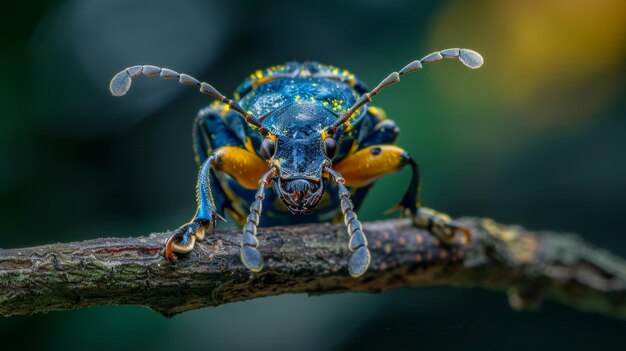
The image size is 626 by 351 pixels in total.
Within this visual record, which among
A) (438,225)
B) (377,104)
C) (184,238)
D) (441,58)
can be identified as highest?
(377,104)

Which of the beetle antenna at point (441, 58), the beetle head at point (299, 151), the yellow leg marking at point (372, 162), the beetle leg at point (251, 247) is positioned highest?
the beetle antenna at point (441, 58)

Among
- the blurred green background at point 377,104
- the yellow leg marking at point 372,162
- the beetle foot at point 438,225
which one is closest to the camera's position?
the yellow leg marking at point 372,162

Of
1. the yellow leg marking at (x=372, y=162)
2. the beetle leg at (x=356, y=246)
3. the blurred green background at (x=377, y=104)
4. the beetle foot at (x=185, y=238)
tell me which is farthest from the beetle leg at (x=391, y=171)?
the blurred green background at (x=377, y=104)

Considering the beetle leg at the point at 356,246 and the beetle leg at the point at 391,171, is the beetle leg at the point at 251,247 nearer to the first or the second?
the beetle leg at the point at 356,246

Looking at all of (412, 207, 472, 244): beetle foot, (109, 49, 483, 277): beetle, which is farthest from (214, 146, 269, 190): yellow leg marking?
(412, 207, 472, 244): beetle foot

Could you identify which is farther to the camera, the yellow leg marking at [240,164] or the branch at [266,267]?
the yellow leg marking at [240,164]

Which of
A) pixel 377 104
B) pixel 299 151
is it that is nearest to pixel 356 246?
pixel 299 151

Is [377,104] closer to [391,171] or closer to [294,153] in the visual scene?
[391,171]

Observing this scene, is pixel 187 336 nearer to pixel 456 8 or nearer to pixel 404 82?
pixel 404 82
